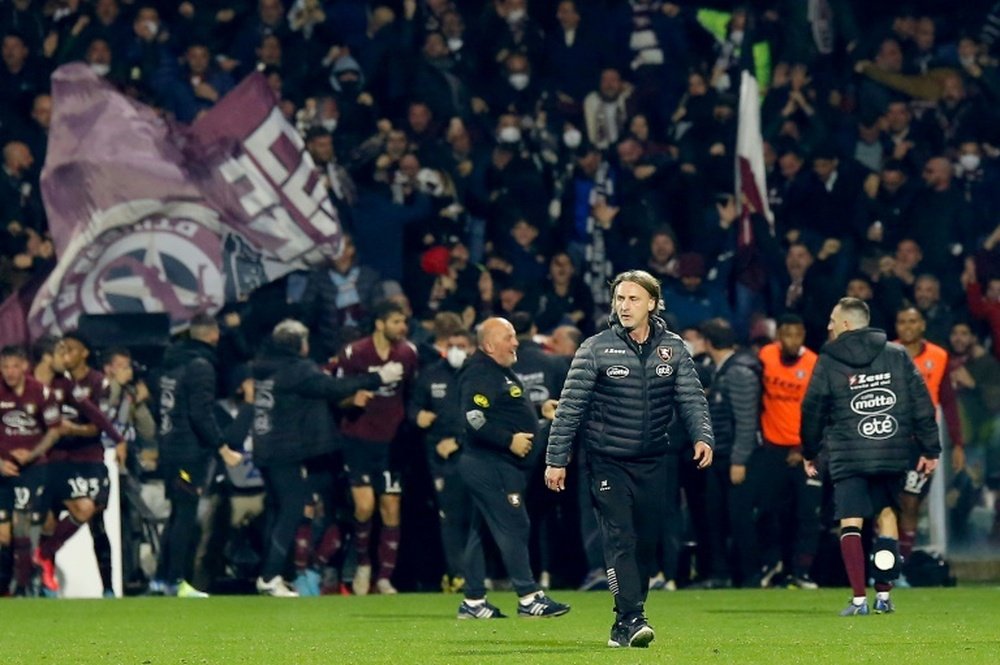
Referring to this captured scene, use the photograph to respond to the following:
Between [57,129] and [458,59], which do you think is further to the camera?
[458,59]

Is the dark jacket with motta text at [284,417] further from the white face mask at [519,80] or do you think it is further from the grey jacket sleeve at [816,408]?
A: the white face mask at [519,80]

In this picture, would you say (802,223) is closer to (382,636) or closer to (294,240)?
(294,240)

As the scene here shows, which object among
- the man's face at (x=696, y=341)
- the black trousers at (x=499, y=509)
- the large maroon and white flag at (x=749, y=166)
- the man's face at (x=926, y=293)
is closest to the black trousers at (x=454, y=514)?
the man's face at (x=696, y=341)

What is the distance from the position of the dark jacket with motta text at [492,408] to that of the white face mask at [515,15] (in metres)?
8.29

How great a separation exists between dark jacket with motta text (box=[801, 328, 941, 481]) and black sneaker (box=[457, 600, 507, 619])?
2333mm

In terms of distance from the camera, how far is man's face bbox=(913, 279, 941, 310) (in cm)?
1994

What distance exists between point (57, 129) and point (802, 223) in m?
6.94

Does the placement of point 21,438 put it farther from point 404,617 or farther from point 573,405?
→ point 573,405

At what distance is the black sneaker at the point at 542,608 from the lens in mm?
14891

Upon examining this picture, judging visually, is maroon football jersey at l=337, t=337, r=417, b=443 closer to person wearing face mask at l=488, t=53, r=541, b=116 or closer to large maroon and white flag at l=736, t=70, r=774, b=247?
large maroon and white flag at l=736, t=70, r=774, b=247

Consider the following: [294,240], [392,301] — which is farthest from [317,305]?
[392,301]

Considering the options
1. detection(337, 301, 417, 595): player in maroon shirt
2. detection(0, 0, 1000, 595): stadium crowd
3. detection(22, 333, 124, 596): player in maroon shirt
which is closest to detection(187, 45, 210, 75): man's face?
detection(0, 0, 1000, 595): stadium crowd

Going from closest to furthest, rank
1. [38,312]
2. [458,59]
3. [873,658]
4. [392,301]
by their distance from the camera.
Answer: [873,658], [392,301], [38,312], [458,59]

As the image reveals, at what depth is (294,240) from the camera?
19.9 metres
